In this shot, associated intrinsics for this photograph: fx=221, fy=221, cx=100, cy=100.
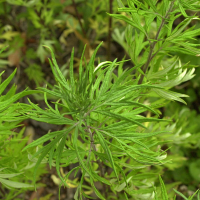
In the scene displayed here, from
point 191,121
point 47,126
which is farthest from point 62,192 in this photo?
point 191,121

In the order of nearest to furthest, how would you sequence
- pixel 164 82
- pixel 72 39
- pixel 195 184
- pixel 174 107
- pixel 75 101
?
pixel 75 101 < pixel 164 82 < pixel 195 184 < pixel 174 107 < pixel 72 39

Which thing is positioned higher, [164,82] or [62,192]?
[164,82]

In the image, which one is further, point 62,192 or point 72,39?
point 72,39

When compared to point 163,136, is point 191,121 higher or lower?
lower

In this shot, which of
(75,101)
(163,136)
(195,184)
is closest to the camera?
(75,101)

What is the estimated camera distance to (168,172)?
1460mm

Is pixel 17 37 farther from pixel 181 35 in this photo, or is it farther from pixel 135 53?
pixel 181 35

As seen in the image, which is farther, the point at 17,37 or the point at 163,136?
the point at 17,37

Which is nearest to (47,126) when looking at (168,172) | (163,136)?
(168,172)

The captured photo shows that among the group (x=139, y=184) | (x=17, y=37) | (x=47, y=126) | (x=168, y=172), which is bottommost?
(x=168, y=172)

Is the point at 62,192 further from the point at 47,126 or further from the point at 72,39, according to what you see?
the point at 72,39

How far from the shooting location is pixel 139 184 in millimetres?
722

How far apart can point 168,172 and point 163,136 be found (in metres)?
0.73

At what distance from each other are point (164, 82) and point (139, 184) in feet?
1.14
